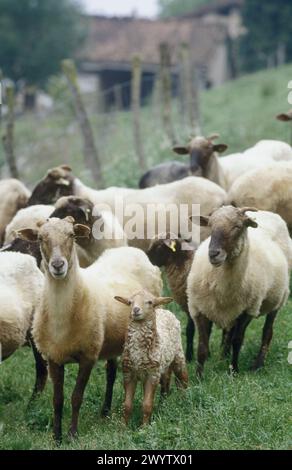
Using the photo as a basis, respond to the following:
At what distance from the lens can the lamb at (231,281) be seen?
26.8ft

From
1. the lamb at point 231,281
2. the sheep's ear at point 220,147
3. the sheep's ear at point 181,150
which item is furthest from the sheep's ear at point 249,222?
the sheep's ear at point 181,150

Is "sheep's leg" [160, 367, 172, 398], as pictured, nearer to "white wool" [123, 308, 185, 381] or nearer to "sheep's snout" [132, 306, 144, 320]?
"white wool" [123, 308, 185, 381]

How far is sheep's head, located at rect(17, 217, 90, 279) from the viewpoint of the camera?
7.05m

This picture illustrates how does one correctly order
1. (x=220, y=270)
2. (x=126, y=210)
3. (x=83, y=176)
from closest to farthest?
1. (x=220, y=270)
2. (x=126, y=210)
3. (x=83, y=176)

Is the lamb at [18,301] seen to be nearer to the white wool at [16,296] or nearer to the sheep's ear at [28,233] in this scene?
the white wool at [16,296]

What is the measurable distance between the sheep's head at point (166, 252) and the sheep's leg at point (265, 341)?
3.48ft

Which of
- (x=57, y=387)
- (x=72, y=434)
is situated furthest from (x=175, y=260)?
(x=72, y=434)

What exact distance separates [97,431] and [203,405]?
2.74ft

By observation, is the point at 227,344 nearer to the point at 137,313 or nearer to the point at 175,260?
the point at 175,260

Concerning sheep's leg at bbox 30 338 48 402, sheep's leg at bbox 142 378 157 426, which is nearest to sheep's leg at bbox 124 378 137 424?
sheep's leg at bbox 142 378 157 426

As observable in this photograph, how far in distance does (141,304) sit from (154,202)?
13.2 ft

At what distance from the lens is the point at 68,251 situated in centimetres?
724

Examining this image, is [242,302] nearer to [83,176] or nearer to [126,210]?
[126,210]

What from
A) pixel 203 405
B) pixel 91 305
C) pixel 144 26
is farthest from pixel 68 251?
pixel 144 26
